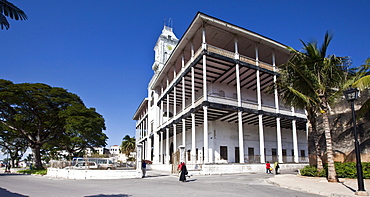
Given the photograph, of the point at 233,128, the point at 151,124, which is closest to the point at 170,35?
the point at 151,124

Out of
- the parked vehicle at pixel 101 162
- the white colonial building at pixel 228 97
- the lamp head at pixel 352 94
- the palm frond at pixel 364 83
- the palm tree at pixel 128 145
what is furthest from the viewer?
the palm tree at pixel 128 145

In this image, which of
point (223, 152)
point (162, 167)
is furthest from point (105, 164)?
point (223, 152)

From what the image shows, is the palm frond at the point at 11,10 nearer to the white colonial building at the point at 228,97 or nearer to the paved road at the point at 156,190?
the paved road at the point at 156,190

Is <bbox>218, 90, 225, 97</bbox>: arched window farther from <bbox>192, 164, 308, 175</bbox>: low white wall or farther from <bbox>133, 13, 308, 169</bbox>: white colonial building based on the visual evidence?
<bbox>192, 164, 308, 175</bbox>: low white wall

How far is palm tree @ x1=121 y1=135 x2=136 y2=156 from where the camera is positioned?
7294 cm

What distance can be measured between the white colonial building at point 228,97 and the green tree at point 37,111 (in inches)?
489

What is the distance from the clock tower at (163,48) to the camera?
153 ft

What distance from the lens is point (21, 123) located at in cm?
2947

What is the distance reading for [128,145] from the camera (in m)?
73.0

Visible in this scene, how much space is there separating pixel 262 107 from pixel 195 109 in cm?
740

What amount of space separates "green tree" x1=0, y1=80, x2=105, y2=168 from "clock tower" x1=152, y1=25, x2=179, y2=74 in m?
18.2

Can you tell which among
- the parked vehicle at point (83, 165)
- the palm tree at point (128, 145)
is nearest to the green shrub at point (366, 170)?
the parked vehicle at point (83, 165)

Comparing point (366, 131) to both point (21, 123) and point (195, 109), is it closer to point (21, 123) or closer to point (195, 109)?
point (195, 109)

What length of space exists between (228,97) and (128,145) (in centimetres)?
4910
